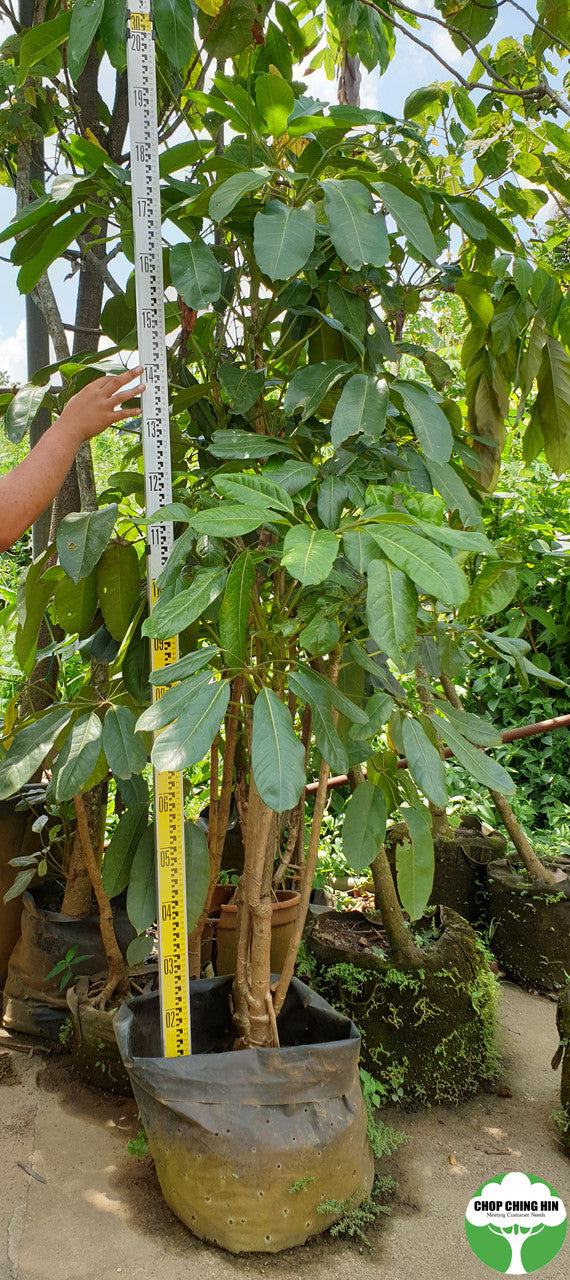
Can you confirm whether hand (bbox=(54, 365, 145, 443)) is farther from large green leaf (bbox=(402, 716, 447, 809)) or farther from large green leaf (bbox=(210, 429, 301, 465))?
large green leaf (bbox=(402, 716, 447, 809))

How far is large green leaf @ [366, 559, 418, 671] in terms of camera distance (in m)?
0.94

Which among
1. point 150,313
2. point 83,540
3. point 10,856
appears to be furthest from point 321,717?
point 10,856

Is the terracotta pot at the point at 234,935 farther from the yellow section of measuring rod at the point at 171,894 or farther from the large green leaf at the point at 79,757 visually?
the large green leaf at the point at 79,757

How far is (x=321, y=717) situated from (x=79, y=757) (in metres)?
0.40

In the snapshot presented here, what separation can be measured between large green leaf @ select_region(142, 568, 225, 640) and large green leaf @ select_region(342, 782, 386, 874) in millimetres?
431

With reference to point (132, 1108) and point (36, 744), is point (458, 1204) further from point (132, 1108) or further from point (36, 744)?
point (36, 744)

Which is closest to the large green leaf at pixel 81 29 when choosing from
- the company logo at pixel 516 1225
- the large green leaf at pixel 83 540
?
the large green leaf at pixel 83 540

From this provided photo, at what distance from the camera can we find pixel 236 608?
1.10 meters

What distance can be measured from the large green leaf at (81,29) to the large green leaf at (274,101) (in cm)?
23

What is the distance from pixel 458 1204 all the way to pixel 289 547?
1163mm

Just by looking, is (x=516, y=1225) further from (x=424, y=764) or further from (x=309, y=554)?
(x=309, y=554)

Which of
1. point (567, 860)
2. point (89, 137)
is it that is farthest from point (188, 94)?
point (567, 860)

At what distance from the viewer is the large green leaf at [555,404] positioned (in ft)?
5.62

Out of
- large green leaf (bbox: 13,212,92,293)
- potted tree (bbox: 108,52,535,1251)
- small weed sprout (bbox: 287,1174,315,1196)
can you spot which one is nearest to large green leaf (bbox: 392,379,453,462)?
potted tree (bbox: 108,52,535,1251)
